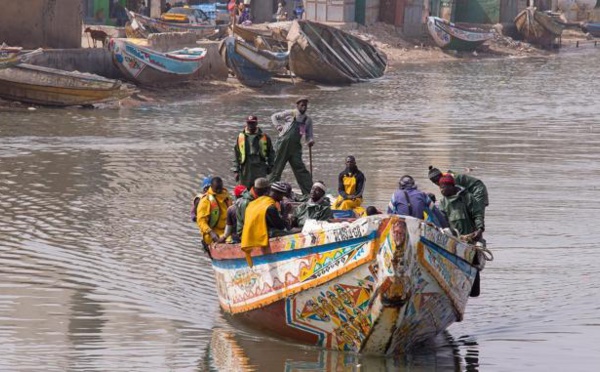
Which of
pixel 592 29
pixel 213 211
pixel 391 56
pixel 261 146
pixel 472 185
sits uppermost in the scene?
pixel 472 185

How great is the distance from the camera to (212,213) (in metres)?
14.6

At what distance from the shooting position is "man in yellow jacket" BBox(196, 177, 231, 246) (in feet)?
47.4

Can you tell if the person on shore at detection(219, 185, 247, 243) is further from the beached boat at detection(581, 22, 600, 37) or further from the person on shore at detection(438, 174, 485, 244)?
the beached boat at detection(581, 22, 600, 37)

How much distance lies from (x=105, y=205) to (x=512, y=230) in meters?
6.22

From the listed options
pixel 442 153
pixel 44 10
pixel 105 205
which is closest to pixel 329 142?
pixel 442 153

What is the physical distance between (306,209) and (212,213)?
3.46 feet

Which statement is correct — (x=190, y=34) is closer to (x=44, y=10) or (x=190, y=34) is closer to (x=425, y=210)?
(x=44, y=10)

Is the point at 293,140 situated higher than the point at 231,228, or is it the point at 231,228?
the point at 293,140

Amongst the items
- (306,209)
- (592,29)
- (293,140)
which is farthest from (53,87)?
(592,29)

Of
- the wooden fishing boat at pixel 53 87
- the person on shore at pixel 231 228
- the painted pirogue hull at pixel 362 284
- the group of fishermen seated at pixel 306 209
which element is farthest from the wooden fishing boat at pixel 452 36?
the painted pirogue hull at pixel 362 284

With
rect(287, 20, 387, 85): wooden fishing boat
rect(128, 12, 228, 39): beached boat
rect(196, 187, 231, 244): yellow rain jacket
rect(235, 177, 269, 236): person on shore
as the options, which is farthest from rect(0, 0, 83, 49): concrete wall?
rect(235, 177, 269, 236): person on shore

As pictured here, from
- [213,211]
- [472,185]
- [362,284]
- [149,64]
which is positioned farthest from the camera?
[149,64]

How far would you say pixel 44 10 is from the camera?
124 ft

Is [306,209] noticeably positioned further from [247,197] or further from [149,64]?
[149,64]
